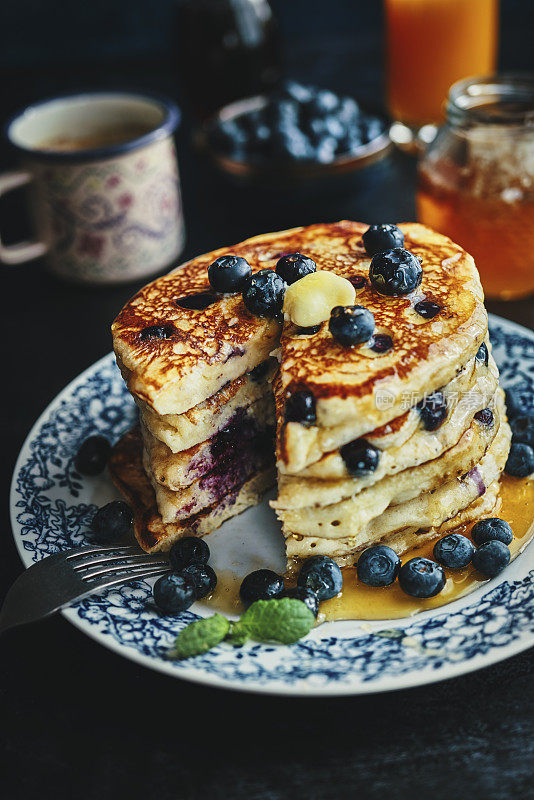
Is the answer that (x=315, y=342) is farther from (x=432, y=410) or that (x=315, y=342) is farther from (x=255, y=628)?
(x=255, y=628)

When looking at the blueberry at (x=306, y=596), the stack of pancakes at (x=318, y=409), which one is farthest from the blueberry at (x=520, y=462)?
the blueberry at (x=306, y=596)

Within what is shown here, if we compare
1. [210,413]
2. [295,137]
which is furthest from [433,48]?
[210,413]

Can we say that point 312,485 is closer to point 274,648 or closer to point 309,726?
point 274,648

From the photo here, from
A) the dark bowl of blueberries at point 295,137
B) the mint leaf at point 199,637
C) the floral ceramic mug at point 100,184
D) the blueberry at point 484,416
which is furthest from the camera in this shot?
the dark bowl of blueberries at point 295,137

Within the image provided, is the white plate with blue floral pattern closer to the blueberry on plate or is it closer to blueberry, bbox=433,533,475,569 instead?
blueberry, bbox=433,533,475,569

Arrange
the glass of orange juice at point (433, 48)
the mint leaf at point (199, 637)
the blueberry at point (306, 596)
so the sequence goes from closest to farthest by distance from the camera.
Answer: the mint leaf at point (199, 637) → the blueberry at point (306, 596) → the glass of orange juice at point (433, 48)

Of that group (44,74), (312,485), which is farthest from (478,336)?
(44,74)

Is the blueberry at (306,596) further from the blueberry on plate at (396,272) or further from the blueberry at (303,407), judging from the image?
the blueberry on plate at (396,272)
